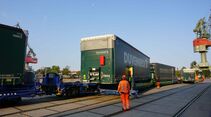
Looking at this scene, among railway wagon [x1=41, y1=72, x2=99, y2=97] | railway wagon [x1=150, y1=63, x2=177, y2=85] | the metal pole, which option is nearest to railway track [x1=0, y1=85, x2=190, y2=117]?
railway wagon [x1=41, y1=72, x2=99, y2=97]

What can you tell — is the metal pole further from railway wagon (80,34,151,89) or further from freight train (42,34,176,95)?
railway wagon (80,34,151,89)

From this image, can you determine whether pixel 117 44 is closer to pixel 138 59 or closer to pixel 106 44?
pixel 106 44

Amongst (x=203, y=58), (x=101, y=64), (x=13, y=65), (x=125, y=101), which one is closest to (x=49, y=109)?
(x=13, y=65)

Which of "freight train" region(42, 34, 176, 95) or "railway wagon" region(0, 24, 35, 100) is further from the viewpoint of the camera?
"freight train" region(42, 34, 176, 95)

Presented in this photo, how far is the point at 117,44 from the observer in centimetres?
1426

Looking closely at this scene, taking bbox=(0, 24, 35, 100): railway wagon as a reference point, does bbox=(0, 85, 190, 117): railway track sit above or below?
below

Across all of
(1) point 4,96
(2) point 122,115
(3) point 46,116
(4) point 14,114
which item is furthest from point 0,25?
(2) point 122,115

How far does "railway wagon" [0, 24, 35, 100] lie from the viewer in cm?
893

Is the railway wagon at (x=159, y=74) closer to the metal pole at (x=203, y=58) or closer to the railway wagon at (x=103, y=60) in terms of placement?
the railway wagon at (x=103, y=60)

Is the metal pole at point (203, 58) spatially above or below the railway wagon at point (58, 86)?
above

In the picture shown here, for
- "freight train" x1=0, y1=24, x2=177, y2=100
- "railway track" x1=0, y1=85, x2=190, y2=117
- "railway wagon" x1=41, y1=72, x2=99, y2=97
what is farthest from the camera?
"railway wagon" x1=41, y1=72, x2=99, y2=97

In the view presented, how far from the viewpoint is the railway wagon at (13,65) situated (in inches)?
352

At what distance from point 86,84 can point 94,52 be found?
8.18 feet

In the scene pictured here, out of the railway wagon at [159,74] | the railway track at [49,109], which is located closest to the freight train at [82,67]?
the railway track at [49,109]
